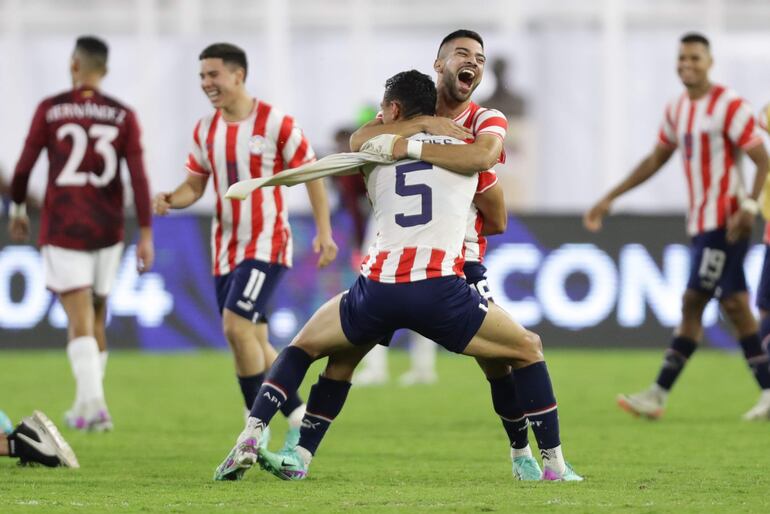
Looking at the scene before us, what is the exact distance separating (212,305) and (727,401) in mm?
5556

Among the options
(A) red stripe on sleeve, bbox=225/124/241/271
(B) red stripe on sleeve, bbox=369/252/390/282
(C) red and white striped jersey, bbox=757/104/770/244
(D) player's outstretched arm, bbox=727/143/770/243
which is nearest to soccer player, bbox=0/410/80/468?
(A) red stripe on sleeve, bbox=225/124/241/271

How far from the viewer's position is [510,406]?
6777 millimetres

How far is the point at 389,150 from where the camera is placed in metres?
6.26

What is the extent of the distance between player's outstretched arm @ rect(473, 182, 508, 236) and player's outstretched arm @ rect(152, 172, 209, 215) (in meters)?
1.72

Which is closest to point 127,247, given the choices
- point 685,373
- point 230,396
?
point 230,396

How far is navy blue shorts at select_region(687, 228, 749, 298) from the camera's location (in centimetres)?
984

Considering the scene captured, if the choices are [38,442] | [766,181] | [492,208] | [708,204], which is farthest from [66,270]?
[766,181]

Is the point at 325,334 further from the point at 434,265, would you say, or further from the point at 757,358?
the point at 757,358

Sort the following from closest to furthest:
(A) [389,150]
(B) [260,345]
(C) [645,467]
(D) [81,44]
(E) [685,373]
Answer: (A) [389,150]
(C) [645,467]
(B) [260,345]
(D) [81,44]
(E) [685,373]

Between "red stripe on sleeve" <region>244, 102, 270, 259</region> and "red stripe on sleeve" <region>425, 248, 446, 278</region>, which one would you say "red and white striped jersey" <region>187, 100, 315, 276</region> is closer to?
"red stripe on sleeve" <region>244, 102, 270, 259</region>

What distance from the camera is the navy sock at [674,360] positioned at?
9992 millimetres

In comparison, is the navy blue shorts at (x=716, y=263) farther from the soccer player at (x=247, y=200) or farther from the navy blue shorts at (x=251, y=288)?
the navy blue shorts at (x=251, y=288)

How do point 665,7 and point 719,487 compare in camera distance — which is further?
point 665,7

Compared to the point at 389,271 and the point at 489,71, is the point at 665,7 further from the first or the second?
the point at 389,271
